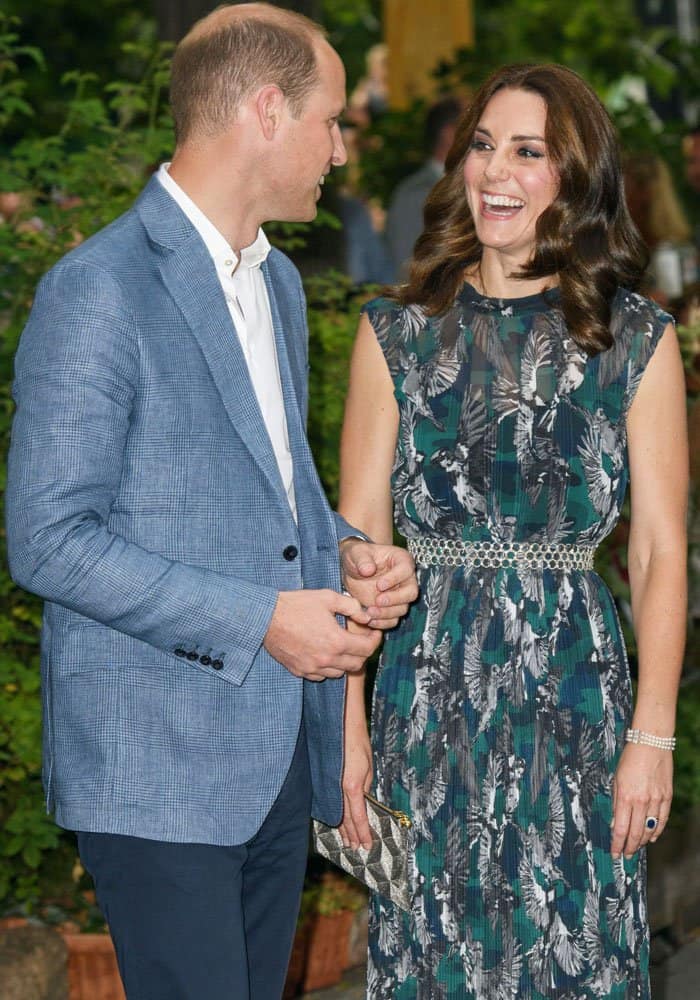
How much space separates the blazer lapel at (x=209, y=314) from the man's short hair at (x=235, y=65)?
0.54 feet

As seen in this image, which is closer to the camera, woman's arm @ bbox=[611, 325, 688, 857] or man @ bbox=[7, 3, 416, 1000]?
man @ bbox=[7, 3, 416, 1000]

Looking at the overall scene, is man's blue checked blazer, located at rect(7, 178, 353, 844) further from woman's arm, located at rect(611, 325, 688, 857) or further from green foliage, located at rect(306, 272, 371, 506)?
green foliage, located at rect(306, 272, 371, 506)

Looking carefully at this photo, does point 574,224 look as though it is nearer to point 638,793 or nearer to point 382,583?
point 382,583

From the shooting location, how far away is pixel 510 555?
3.29 m

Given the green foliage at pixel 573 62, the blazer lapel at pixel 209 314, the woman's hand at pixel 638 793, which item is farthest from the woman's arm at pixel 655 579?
the green foliage at pixel 573 62

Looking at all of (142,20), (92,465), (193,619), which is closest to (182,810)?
(193,619)

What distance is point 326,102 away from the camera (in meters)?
2.77

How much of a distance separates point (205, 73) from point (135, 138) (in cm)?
238

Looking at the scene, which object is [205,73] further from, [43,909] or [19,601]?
[43,909]

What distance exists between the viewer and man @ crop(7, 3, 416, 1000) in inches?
96.7

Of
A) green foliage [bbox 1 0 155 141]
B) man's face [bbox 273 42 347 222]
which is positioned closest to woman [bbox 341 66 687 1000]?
man's face [bbox 273 42 347 222]

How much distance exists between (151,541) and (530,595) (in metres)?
1.01

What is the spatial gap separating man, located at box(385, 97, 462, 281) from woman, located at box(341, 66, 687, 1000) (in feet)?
19.3

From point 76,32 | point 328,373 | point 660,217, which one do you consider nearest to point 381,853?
point 328,373
